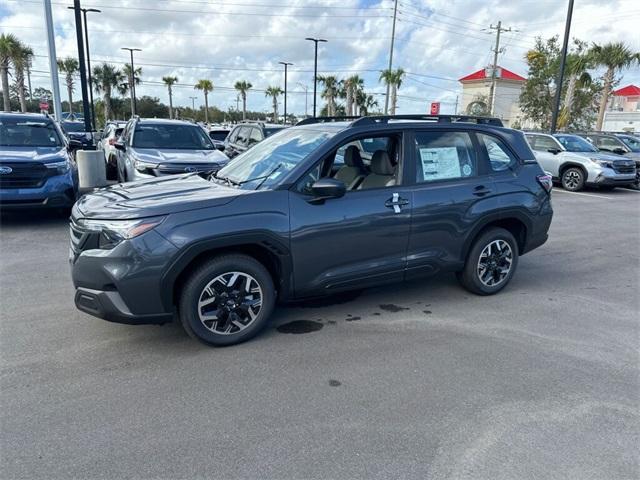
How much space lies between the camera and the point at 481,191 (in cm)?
481

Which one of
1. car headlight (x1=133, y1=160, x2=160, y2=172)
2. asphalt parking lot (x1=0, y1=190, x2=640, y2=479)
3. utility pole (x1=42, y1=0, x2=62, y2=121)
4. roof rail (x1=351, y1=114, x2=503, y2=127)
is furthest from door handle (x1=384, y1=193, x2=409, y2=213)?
utility pole (x1=42, y1=0, x2=62, y2=121)

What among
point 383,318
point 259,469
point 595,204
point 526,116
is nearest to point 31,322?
point 259,469

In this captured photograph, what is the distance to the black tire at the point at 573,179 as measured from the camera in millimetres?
14625

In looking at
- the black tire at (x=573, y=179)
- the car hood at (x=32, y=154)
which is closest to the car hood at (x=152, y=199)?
the car hood at (x=32, y=154)

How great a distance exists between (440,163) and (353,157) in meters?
0.86

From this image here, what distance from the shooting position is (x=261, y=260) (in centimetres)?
391

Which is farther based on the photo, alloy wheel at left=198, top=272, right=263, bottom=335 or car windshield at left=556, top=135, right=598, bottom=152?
car windshield at left=556, top=135, right=598, bottom=152

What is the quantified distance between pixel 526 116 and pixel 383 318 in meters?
41.0

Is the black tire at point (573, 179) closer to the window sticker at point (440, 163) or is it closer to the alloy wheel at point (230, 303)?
the window sticker at point (440, 163)

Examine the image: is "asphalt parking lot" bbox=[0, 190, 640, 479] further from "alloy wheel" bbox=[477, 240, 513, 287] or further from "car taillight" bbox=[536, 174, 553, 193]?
"car taillight" bbox=[536, 174, 553, 193]

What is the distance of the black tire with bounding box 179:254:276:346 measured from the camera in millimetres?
3561

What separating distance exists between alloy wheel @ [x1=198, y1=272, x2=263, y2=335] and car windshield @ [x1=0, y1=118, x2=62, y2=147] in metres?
6.74

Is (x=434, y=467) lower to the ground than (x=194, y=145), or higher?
lower

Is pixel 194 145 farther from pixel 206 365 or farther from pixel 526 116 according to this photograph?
pixel 526 116
